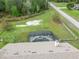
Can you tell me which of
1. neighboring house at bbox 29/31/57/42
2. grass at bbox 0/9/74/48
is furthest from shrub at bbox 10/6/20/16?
neighboring house at bbox 29/31/57/42

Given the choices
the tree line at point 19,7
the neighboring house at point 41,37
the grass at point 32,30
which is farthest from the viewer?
the tree line at point 19,7

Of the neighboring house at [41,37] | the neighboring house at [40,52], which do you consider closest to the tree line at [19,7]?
the neighboring house at [41,37]

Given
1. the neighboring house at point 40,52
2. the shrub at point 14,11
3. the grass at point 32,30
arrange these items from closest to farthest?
the neighboring house at point 40,52, the grass at point 32,30, the shrub at point 14,11

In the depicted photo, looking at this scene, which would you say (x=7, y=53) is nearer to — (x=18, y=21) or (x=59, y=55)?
(x=59, y=55)

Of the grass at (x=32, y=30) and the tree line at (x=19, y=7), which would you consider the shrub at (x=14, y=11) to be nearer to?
the tree line at (x=19, y=7)

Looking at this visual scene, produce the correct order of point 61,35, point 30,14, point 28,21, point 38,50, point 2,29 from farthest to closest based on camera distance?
1. point 30,14
2. point 28,21
3. point 2,29
4. point 61,35
5. point 38,50

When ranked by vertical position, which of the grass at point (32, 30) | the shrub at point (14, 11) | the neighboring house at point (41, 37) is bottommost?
the grass at point (32, 30)

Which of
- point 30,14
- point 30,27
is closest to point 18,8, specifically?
point 30,14

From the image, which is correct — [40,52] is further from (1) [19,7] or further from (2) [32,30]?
(1) [19,7]

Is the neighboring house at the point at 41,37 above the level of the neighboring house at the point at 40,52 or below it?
below
